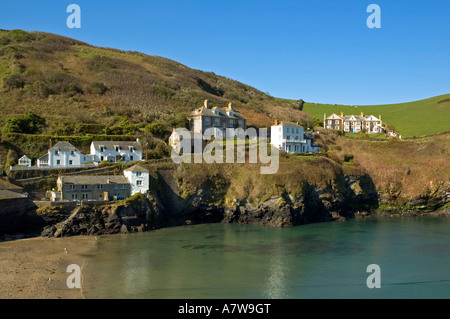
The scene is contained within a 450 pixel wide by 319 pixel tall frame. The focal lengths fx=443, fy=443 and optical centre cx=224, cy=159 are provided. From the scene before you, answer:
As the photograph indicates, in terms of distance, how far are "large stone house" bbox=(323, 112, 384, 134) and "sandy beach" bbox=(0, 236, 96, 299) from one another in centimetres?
7769

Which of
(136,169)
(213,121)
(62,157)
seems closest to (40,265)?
(136,169)

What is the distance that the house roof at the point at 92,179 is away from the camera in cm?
5062

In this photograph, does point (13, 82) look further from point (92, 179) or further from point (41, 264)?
point (41, 264)

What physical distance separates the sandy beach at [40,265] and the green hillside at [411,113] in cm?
7607

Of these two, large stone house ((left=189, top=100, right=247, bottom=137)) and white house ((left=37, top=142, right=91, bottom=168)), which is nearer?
white house ((left=37, top=142, right=91, bottom=168))

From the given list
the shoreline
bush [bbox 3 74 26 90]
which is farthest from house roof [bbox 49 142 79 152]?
bush [bbox 3 74 26 90]

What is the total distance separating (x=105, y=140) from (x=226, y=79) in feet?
274

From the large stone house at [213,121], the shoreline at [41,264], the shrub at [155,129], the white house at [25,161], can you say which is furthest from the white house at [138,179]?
the large stone house at [213,121]

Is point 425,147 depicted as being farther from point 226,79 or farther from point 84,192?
point 226,79

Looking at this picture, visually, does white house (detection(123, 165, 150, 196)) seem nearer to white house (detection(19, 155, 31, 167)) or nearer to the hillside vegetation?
white house (detection(19, 155, 31, 167))

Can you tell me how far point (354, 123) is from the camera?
10875 centimetres

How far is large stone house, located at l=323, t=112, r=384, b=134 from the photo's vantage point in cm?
10694

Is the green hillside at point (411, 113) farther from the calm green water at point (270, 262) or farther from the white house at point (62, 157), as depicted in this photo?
the white house at point (62, 157)

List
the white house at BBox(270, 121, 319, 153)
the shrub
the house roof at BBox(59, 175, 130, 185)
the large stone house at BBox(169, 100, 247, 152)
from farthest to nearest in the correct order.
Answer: the large stone house at BBox(169, 100, 247, 152) → the shrub → the white house at BBox(270, 121, 319, 153) → the house roof at BBox(59, 175, 130, 185)
